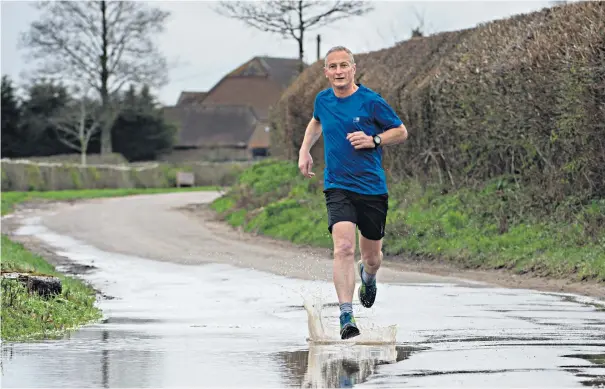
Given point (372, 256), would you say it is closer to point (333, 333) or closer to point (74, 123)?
point (333, 333)

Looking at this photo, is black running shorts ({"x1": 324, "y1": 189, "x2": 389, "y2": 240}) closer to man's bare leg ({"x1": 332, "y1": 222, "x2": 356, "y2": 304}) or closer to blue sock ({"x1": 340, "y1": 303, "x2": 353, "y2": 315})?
man's bare leg ({"x1": 332, "y1": 222, "x2": 356, "y2": 304})

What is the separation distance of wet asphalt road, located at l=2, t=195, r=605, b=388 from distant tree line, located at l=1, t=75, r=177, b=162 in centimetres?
5705

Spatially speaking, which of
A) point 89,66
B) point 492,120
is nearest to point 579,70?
point 492,120

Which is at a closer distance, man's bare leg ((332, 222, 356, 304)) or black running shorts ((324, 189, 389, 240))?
man's bare leg ((332, 222, 356, 304))

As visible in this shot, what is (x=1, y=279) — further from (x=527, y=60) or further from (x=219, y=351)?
(x=527, y=60)

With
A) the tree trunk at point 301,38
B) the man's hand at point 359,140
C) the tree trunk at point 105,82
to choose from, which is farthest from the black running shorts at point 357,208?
the tree trunk at point 105,82

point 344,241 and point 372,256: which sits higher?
point 344,241

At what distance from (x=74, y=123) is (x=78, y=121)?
829 millimetres

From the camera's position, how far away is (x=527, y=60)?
1953 cm

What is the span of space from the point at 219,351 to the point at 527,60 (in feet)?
36.4

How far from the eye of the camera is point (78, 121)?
75.1m

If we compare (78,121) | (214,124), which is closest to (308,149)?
(78,121)

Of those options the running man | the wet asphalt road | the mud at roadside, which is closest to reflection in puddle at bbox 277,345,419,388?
the wet asphalt road

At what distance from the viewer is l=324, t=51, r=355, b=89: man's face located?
10.3m
